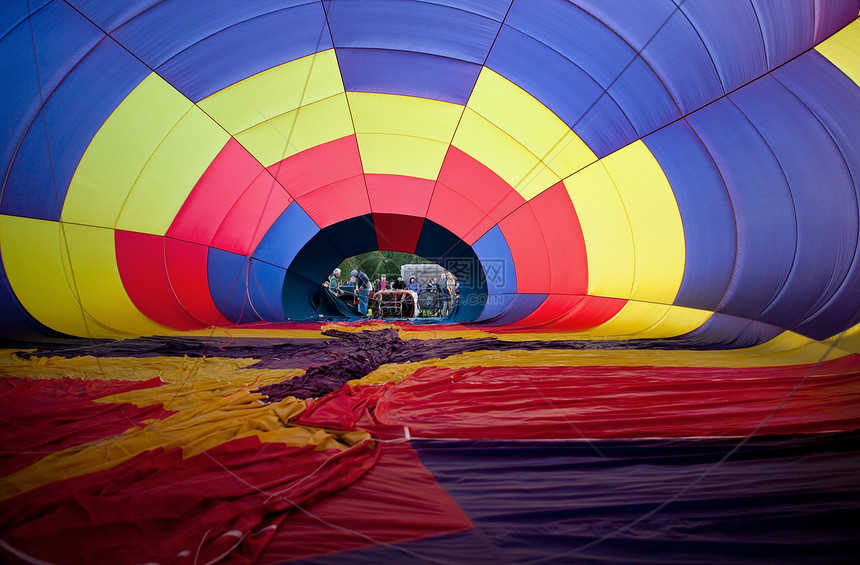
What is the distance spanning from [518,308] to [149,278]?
5459 mm

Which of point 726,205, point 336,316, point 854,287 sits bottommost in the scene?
point 336,316

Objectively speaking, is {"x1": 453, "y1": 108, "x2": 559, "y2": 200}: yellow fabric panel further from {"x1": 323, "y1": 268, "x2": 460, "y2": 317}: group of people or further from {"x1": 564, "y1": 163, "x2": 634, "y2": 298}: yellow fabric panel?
{"x1": 323, "y1": 268, "x2": 460, "y2": 317}: group of people

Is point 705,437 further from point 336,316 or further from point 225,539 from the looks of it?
point 336,316

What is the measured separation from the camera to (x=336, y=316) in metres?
10.3

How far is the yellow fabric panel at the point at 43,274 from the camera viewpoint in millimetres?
4155

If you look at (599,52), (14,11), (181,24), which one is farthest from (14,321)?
(599,52)

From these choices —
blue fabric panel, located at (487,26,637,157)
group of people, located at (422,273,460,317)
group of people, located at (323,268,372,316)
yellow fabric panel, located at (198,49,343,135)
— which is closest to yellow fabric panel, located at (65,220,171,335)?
yellow fabric panel, located at (198,49,343,135)

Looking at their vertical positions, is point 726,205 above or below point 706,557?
above

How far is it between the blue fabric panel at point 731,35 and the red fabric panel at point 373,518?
3386 mm

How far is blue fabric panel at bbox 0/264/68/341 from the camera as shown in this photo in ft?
13.4

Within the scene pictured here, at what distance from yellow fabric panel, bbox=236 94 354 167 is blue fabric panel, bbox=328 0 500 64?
107 cm

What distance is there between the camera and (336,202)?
741cm

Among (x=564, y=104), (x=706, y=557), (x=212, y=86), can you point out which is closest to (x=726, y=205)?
(x=564, y=104)

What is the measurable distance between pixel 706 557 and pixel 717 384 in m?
1.80
